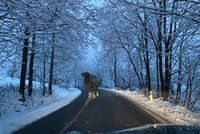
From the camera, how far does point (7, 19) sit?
59.5 feet

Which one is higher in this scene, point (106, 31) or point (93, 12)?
point (106, 31)

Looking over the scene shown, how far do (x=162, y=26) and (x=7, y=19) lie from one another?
16.9 meters

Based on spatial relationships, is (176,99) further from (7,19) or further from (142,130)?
(142,130)

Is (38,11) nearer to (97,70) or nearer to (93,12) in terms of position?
(93,12)

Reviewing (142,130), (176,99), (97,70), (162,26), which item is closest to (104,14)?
(162,26)

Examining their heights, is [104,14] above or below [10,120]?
above

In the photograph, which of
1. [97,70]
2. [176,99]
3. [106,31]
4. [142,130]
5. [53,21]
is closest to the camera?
[142,130]

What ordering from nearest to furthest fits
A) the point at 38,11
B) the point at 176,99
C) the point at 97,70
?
the point at 38,11
the point at 176,99
the point at 97,70

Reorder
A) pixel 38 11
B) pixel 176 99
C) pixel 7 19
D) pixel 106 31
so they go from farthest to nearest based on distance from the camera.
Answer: pixel 106 31
pixel 176 99
pixel 7 19
pixel 38 11

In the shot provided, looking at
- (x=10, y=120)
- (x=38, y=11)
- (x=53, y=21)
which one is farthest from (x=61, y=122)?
(x=53, y=21)

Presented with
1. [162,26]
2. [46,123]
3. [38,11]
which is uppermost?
[162,26]

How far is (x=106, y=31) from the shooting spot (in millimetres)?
38469

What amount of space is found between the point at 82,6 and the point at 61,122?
525 cm

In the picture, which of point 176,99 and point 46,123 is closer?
point 46,123
